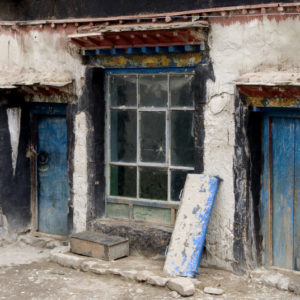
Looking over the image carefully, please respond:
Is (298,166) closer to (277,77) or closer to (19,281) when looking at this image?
(277,77)

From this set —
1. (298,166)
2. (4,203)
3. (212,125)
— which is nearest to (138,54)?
(212,125)

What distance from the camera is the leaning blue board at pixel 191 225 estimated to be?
7.06 metres

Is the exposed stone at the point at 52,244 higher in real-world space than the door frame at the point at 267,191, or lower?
lower

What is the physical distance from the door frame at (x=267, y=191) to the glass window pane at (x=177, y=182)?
1074mm

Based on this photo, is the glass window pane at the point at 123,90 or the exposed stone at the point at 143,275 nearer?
the exposed stone at the point at 143,275

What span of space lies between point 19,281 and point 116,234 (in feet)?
4.93

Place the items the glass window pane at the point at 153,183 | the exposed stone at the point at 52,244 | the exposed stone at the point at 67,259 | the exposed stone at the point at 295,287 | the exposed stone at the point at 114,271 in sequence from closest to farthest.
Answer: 1. the exposed stone at the point at 295,287
2. the exposed stone at the point at 114,271
3. the exposed stone at the point at 67,259
4. the glass window pane at the point at 153,183
5. the exposed stone at the point at 52,244

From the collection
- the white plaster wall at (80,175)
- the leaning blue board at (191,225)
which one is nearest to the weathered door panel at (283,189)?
the leaning blue board at (191,225)

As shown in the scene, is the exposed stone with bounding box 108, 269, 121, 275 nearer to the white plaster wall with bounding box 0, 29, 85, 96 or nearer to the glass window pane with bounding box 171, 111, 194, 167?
the glass window pane with bounding box 171, 111, 194, 167

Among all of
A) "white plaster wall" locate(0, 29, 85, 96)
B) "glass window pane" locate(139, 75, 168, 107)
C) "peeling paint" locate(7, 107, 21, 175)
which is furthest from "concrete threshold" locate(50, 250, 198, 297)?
"white plaster wall" locate(0, 29, 85, 96)

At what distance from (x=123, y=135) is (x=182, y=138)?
936 millimetres

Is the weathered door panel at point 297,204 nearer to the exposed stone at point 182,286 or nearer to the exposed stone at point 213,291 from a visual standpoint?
the exposed stone at point 213,291

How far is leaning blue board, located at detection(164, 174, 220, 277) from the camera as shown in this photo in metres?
7.06

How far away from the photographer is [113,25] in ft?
26.0
